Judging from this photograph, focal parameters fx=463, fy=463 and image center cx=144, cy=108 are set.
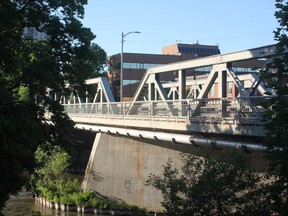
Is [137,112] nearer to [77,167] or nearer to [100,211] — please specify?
[100,211]

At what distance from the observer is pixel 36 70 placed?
12070 millimetres

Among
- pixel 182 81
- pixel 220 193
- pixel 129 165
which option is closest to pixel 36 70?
pixel 220 193

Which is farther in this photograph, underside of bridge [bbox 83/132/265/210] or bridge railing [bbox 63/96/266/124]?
underside of bridge [bbox 83/132/265/210]

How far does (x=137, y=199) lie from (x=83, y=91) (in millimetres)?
17993

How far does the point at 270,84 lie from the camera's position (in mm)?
9602

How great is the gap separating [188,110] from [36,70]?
10.1 meters

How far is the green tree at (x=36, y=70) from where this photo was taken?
11.2 m

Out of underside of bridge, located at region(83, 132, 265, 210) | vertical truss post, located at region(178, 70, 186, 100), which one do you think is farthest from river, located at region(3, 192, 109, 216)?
vertical truss post, located at region(178, 70, 186, 100)

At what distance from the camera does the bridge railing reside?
16703 mm

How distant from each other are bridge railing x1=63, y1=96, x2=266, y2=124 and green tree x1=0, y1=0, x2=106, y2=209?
5246 millimetres

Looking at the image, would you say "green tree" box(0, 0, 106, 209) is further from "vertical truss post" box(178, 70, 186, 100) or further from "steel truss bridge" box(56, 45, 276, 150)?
"vertical truss post" box(178, 70, 186, 100)

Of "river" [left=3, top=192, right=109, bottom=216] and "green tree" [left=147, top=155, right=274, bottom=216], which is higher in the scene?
"green tree" [left=147, top=155, right=274, bottom=216]

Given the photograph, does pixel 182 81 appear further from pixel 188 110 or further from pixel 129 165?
pixel 129 165

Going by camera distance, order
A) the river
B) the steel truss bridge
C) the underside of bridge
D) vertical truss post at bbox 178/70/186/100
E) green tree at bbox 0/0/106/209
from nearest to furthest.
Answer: green tree at bbox 0/0/106/209 < the steel truss bridge < vertical truss post at bbox 178/70/186/100 < the underside of bridge < the river
